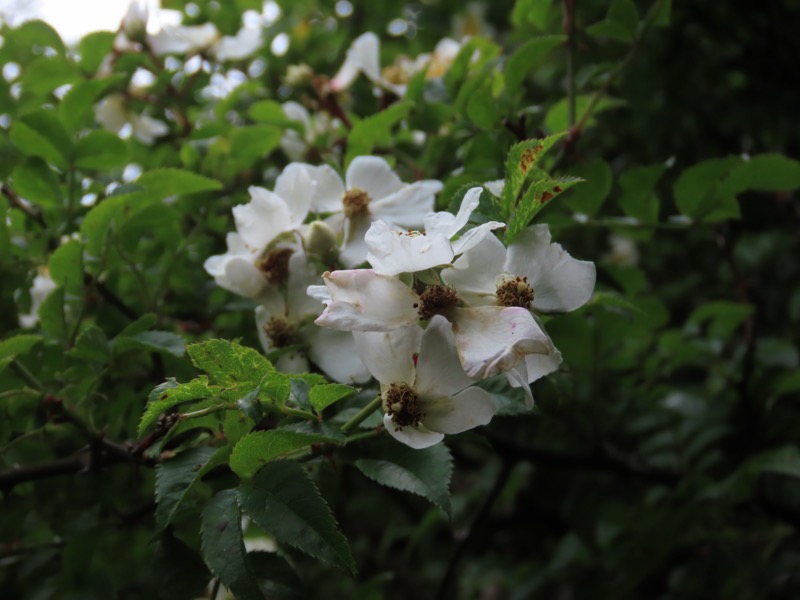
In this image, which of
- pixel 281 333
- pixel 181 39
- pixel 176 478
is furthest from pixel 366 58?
pixel 176 478

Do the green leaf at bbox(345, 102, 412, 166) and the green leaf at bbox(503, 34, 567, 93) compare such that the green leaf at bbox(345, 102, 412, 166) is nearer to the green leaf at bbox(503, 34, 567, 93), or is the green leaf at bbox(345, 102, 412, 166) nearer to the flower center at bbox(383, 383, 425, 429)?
the green leaf at bbox(503, 34, 567, 93)

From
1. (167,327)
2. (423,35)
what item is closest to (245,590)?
(167,327)

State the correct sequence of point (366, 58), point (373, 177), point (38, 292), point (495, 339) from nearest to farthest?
point (495, 339), point (373, 177), point (38, 292), point (366, 58)

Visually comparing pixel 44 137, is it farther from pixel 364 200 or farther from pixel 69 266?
pixel 364 200

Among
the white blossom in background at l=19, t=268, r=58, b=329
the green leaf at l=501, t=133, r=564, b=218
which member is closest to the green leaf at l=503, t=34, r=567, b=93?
the green leaf at l=501, t=133, r=564, b=218

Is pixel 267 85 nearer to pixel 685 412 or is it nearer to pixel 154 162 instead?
pixel 154 162

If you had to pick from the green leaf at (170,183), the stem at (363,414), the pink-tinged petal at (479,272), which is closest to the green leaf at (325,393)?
the stem at (363,414)

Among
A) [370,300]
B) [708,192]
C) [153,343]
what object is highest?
[370,300]

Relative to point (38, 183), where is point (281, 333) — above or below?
below
